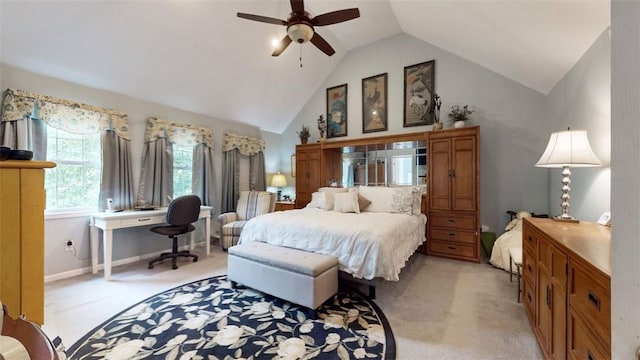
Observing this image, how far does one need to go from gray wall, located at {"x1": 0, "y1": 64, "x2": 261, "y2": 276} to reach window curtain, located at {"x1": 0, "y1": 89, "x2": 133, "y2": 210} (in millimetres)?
125

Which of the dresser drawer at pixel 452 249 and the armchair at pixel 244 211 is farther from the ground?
the armchair at pixel 244 211

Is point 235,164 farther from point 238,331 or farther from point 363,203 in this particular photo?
point 238,331

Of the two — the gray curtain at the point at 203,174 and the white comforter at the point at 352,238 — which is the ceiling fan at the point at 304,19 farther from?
the gray curtain at the point at 203,174

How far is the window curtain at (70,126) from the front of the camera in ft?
9.05

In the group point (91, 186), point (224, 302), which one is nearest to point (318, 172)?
point (224, 302)

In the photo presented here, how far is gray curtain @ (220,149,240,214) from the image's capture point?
5.00 m

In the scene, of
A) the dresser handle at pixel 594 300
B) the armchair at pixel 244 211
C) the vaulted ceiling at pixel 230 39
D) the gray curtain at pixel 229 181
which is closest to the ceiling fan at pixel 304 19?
the vaulted ceiling at pixel 230 39

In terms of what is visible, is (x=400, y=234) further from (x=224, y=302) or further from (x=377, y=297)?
(x=224, y=302)

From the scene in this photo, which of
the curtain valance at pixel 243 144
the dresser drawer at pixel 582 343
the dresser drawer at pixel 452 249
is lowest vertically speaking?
the dresser drawer at pixel 452 249

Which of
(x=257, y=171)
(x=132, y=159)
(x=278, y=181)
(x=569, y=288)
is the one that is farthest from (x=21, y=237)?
(x=278, y=181)

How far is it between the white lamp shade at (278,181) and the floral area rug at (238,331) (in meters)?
3.37

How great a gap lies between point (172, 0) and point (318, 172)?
3265 millimetres

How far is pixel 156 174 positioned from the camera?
3957mm

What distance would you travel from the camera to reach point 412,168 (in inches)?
172
